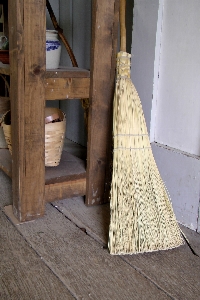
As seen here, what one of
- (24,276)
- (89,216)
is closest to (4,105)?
(89,216)

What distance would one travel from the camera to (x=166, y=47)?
1.39 m

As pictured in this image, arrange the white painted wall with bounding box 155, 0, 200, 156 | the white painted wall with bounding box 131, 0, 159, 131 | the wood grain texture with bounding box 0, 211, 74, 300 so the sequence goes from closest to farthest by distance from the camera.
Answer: the wood grain texture with bounding box 0, 211, 74, 300
the white painted wall with bounding box 155, 0, 200, 156
the white painted wall with bounding box 131, 0, 159, 131

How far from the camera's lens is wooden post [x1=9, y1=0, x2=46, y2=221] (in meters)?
1.20

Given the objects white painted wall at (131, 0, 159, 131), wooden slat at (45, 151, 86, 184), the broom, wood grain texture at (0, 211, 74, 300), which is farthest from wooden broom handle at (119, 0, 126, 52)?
wood grain texture at (0, 211, 74, 300)

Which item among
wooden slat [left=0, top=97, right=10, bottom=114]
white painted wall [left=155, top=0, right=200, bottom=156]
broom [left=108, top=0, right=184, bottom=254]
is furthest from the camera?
wooden slat [left=0, top=97, right=10, bottom=114]

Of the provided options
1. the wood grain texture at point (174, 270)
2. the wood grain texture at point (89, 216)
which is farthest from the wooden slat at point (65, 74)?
the wood grain texture at point (174, 270)

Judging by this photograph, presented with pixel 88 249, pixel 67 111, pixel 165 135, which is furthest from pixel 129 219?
pixel 67 111

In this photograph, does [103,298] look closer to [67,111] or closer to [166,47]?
[166,47]

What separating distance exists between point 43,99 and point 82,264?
0.60 m

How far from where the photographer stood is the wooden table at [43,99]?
122 cm

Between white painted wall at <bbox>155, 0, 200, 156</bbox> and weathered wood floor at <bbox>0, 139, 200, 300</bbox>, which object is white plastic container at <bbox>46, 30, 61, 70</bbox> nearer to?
white painted wall at <bbox>155, 0, 200, 156</bbox>

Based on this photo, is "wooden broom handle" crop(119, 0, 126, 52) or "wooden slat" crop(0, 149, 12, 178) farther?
"wooden slat" crop(0, 149, 12, 178)

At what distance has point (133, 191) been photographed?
1.21 m

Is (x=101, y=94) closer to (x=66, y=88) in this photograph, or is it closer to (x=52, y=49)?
(x=66, y=88)
